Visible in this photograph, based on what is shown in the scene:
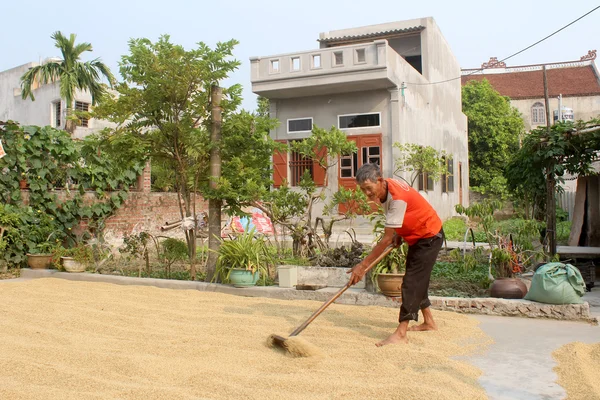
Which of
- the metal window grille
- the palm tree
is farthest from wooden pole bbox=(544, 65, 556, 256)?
the palm tree

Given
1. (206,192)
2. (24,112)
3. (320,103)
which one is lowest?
(206,192)

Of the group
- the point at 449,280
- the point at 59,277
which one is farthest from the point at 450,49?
the point at 59,277

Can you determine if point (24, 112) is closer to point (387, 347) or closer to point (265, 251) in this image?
point (265, 251)

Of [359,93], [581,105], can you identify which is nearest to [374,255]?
[359,93]

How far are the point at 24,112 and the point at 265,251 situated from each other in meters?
21.6

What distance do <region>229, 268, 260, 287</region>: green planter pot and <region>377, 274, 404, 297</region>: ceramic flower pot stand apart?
5.13ft

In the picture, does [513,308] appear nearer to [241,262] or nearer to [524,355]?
[524,355]

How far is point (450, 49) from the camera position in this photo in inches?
823

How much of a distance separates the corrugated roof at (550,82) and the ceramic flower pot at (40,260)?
91.0 ft

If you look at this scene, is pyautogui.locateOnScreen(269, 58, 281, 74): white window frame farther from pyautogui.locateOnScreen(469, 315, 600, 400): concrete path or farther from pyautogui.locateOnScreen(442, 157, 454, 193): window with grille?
pyautogui.locateOnScreen(469, 315, 600, 400): concrete path

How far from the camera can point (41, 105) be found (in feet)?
76.2

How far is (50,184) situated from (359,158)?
8.12 m

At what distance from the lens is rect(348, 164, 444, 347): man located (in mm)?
4316

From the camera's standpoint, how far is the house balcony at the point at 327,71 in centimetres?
1414
